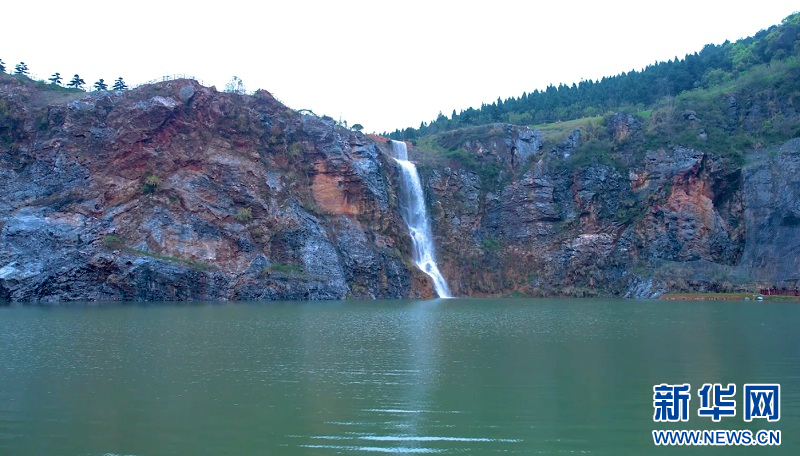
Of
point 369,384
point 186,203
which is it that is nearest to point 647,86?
point 186,203

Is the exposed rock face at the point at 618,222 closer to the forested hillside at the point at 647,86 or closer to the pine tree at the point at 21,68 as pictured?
the forested hillside at the point at 647,86

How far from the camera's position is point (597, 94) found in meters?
111

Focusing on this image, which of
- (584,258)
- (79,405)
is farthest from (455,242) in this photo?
(79,405)

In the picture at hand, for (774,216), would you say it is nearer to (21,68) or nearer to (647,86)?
(647,86)

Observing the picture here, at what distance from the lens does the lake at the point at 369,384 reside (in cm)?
1221

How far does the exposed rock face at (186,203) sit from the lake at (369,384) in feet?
67.1

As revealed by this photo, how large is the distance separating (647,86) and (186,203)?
252ft

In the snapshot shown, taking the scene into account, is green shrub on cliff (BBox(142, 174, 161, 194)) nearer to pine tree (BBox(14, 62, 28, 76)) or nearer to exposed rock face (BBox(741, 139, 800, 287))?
pine tree (BBox(14, 62, 28, 76))

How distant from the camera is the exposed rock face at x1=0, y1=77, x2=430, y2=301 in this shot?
2083 inches

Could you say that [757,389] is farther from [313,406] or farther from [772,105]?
[772,105]

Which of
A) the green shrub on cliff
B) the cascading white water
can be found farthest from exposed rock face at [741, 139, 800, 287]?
the green shrub on cliff

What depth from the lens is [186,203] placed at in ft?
194

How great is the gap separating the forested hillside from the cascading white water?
107 feet

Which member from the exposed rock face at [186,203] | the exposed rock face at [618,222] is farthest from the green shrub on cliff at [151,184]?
the exposed rock face at [618,222]
